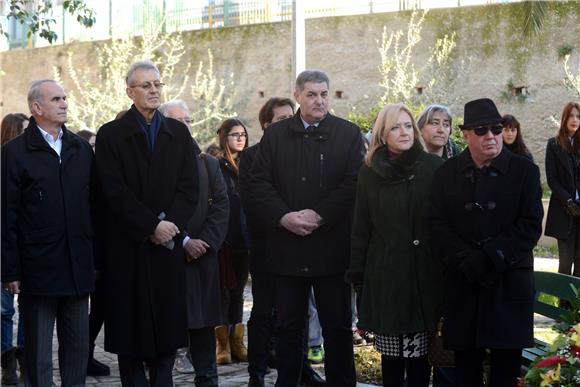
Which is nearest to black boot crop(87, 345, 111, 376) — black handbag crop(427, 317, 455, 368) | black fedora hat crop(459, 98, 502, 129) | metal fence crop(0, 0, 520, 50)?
black handbag crop(427, 317, 455, 368)

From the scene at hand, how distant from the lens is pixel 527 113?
23.4m

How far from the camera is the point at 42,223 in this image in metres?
6.36

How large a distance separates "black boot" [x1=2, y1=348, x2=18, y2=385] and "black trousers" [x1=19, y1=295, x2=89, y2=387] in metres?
1.08

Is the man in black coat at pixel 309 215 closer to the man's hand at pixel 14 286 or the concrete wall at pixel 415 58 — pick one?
the man's hand at pixel 14 286

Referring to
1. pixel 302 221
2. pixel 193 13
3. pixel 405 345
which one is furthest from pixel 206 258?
pixel 193 13

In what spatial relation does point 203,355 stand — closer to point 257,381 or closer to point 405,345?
point 257,381

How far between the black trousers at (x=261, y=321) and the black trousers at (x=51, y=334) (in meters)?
1.41

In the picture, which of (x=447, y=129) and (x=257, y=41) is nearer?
(x=447, y=129)

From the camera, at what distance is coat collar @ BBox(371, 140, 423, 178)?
6.31 meters

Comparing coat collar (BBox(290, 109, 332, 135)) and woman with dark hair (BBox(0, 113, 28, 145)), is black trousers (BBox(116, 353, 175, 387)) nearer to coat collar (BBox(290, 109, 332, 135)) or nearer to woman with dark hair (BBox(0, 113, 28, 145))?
coat collar (BBox(290, 109, 332, 135))

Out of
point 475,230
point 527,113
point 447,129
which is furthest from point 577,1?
point 475,230

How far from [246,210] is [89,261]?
128cm

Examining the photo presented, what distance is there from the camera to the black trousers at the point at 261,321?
7457 mm

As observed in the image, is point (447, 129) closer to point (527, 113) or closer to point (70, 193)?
point (70, 193)
